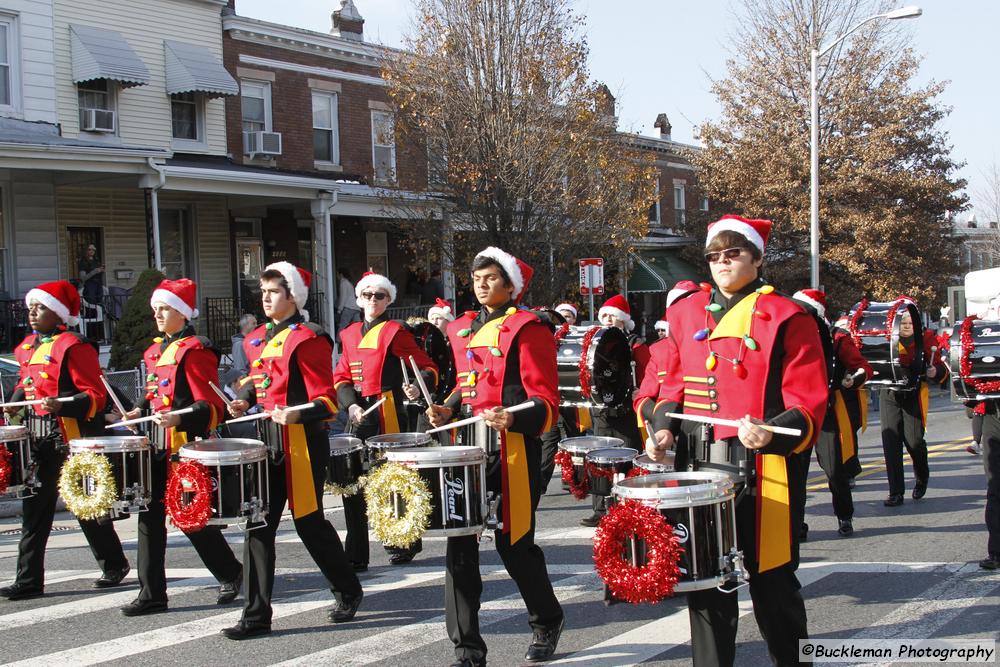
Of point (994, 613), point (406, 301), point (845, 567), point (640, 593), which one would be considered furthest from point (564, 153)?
point (640, 593)

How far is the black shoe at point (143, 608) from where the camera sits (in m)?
6.55

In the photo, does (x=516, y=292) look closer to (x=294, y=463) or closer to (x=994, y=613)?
(x=294, y=463)

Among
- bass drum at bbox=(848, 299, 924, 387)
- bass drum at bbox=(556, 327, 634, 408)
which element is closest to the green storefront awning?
bass drum at bbox=(848, 299, 924, 387)

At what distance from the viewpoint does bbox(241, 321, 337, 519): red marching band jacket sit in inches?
237

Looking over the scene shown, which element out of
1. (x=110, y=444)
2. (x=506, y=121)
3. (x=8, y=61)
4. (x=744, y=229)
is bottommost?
(x=110, y=444)

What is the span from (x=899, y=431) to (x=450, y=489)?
6223 mm

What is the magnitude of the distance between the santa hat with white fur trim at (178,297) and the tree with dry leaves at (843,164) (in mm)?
24349

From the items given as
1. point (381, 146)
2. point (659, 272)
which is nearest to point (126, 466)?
point (381, 146)

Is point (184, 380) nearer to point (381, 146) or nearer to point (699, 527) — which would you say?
point (699, 527)

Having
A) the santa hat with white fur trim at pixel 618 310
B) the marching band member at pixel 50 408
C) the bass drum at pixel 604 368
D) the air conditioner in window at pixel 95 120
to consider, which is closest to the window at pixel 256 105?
the air conditioner in window at pixel 95 120

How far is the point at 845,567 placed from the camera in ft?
24.4

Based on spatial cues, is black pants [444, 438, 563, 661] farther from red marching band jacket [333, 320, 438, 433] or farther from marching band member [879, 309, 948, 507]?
marching band member [879, 309, 948, 507]

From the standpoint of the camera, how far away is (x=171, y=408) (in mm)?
6508

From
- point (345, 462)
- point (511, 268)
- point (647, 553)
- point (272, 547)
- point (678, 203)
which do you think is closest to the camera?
point (647, 553)
